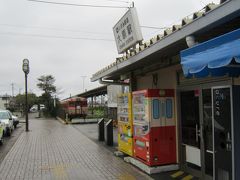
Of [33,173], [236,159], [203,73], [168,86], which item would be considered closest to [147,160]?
[168,86]

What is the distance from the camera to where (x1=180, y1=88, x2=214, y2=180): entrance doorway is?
783 centimetres

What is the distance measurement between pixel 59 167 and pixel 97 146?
4757 millimetres

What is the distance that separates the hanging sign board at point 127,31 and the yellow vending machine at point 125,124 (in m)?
1.80

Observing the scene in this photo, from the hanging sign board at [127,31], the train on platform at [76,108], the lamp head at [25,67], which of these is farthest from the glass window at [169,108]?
the train on platform at [76,108]

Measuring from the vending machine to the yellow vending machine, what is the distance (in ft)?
3.96

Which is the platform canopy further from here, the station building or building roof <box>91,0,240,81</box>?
building roof <box>91,0,240,81</box>

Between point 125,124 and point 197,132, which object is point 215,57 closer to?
point 197,132

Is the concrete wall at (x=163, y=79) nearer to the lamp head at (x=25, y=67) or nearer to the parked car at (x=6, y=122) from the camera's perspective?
the parked car at (x=6, y=122)

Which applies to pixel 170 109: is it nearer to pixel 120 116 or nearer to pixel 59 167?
pixel 120 116

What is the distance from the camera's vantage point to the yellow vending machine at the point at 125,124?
10.9 meters

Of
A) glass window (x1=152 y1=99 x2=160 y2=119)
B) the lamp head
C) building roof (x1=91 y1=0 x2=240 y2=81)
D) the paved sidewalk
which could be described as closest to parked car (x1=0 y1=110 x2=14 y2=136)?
the lamp head

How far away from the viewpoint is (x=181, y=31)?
262 inches

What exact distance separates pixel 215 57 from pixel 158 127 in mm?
4648

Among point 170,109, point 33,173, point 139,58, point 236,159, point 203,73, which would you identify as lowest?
point 33,173
